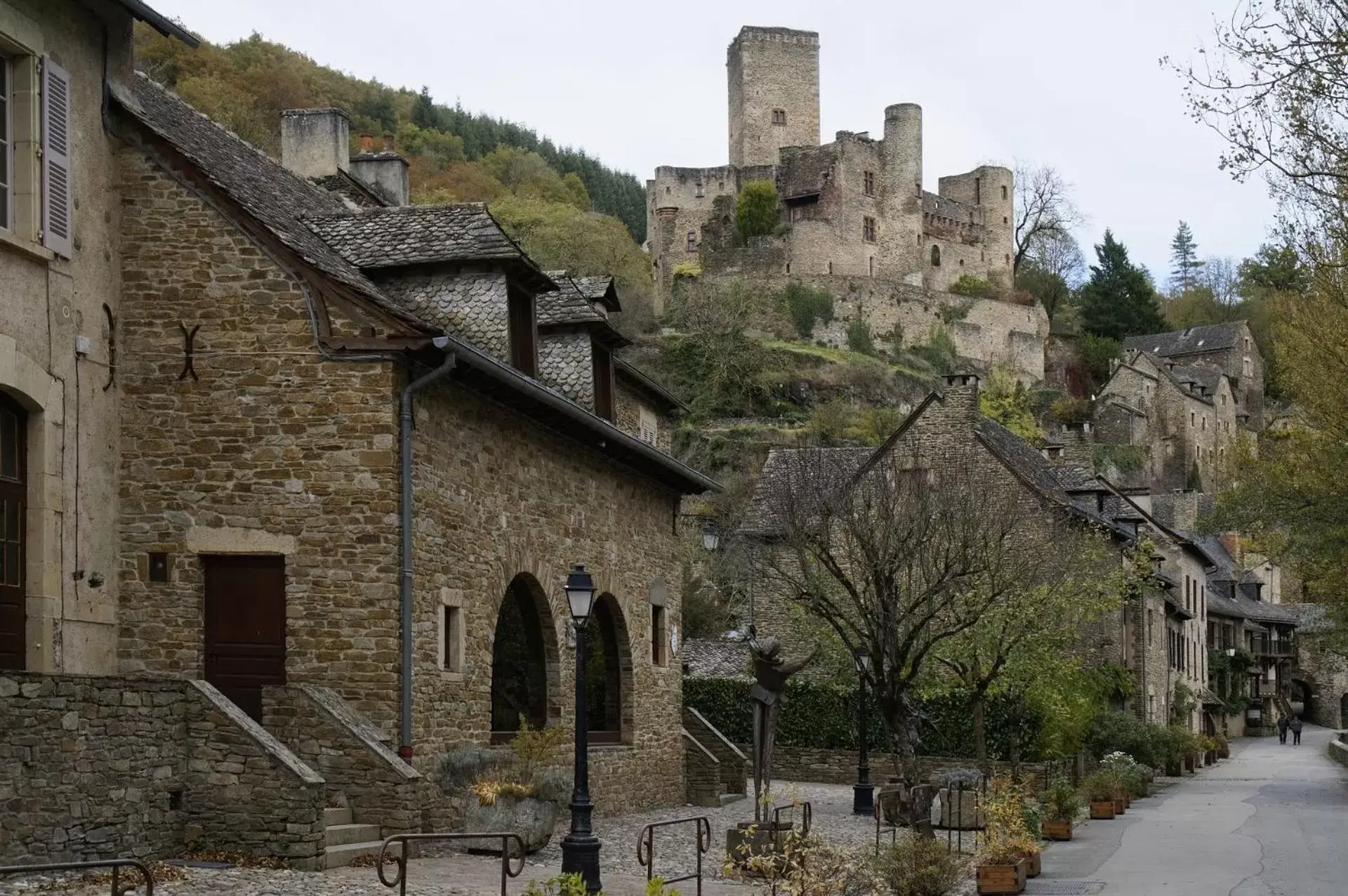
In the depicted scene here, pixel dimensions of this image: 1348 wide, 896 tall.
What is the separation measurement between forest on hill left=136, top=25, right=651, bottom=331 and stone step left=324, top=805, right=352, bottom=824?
36.9 meters

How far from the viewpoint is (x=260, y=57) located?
296ft

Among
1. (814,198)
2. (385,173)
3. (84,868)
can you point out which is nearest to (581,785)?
(84,868)

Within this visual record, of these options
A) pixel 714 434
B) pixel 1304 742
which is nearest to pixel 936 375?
pixel 714 434

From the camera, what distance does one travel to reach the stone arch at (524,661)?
20078 millimetres

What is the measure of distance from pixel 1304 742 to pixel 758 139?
5198cm

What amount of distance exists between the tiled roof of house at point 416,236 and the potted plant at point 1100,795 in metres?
14.1

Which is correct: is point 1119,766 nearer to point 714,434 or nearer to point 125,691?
point 125,691

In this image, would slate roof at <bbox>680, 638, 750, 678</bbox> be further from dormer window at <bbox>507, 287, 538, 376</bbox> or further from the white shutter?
the white shutter

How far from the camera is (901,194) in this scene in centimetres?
10162

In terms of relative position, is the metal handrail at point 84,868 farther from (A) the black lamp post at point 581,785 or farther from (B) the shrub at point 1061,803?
(B) the shrub at point 1061,803

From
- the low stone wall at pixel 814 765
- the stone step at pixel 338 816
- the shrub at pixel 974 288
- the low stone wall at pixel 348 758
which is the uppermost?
the shrub at pixel 974 288

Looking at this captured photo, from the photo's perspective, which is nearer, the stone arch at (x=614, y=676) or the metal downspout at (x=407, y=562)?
the metal downspout at (x=407, y=562)

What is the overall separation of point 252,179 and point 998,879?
35.3 ft

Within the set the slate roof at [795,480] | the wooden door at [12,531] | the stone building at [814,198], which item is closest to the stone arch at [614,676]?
the slate roof at [795,480]
